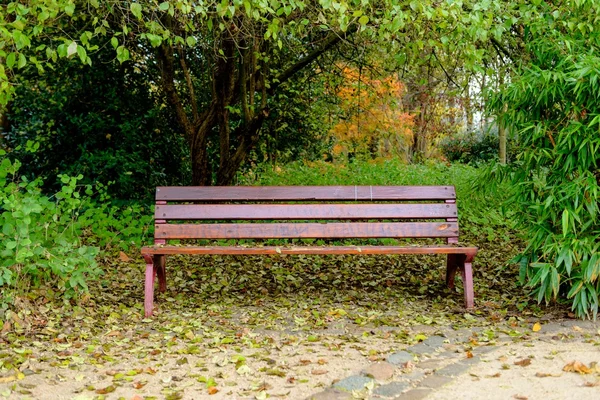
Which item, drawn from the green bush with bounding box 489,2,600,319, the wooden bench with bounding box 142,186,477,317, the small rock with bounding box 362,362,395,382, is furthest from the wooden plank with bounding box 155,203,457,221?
the small rock with bounding box 362,362,395,382

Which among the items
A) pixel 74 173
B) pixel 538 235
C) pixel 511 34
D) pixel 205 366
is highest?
pixel 511 34

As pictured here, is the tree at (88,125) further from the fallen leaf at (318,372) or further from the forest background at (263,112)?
the fallen leaf at (318,372)

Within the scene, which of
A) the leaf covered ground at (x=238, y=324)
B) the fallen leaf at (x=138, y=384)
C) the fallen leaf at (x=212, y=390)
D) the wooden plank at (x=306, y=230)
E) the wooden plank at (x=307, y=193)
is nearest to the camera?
the fallen leaf at (x=212, y=390)

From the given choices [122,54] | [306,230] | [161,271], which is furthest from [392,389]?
[122,54]

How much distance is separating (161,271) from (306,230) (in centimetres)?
137

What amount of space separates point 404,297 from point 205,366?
7.66 ft

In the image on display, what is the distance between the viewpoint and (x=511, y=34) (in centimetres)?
666

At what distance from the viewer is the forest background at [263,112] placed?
4.30m

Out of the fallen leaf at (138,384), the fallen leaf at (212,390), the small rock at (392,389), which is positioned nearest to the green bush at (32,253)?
the fallen leaf at (138,384)

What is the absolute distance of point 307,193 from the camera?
16.7ft

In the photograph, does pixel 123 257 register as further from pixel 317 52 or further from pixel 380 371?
pixel 380 371

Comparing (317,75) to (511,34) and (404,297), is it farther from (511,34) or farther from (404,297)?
(404,297)

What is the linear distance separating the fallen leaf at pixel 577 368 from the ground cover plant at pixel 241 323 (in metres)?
0.65

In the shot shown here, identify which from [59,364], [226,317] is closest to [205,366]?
[59,364]
